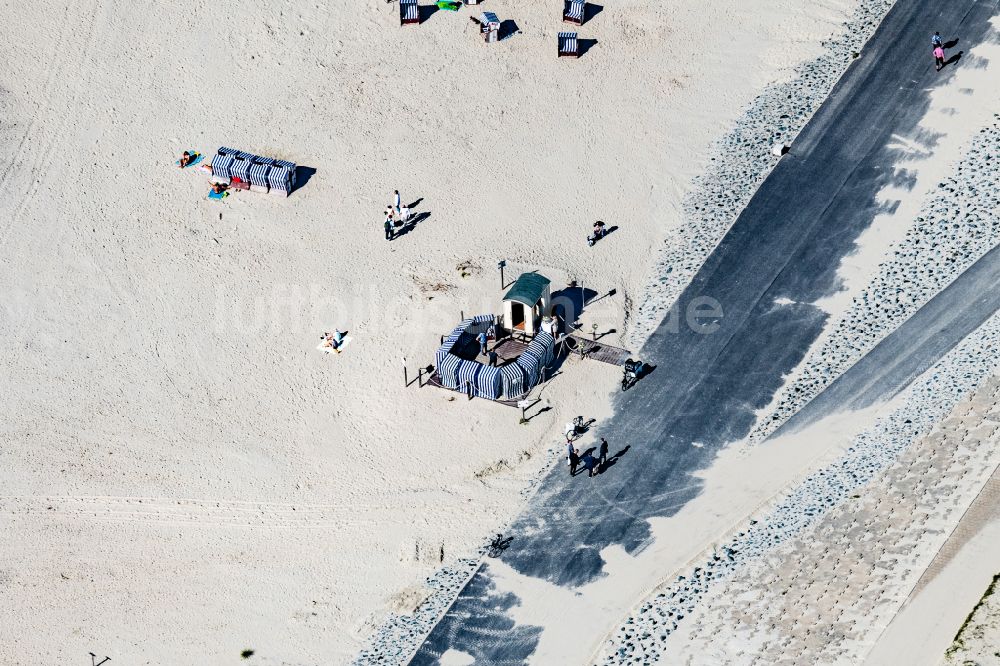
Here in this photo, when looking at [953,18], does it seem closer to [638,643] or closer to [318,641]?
[638,643]

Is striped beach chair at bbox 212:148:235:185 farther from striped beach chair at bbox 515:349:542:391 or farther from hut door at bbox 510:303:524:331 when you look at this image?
striped beach chair at bbox 515:349:542:391

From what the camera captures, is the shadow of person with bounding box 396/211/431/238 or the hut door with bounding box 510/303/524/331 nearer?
the hut door with bounding box 510/303/524/331

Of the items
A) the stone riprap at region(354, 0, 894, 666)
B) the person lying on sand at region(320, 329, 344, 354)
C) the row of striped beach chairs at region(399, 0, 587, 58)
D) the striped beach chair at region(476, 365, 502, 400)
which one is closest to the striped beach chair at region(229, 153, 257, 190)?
the person lying on sand at region(320, 329, 344, 354)

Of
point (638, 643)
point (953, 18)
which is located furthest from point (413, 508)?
point (953, 18)

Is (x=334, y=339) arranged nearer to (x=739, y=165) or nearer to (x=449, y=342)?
(x=449, y=342)

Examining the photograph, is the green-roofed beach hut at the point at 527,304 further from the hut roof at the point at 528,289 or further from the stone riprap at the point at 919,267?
the stone riprap at the point at 919,267
